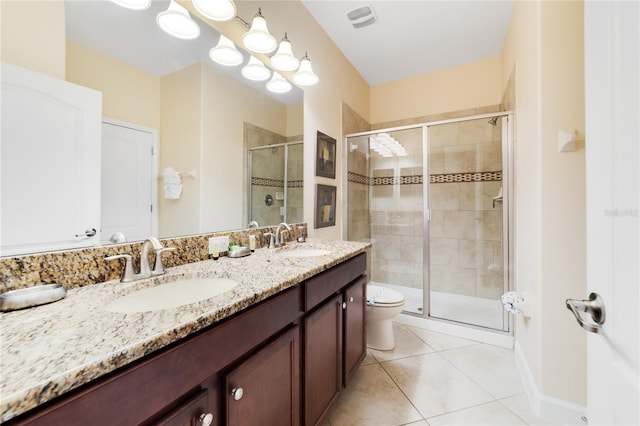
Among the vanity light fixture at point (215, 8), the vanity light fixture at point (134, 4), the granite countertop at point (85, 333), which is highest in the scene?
the vanity light fixture at point (215, 8)

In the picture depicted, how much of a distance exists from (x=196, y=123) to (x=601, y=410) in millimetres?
1677

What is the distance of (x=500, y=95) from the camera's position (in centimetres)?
271

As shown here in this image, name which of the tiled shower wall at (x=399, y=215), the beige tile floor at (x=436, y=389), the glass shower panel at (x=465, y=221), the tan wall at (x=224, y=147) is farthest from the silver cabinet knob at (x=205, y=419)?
the tiled shower wall at (x=399, y=215)

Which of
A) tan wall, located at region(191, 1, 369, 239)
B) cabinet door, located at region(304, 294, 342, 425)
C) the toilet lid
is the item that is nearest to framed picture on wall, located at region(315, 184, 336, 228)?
tan wall, located at region(191, 1, 369, 239)

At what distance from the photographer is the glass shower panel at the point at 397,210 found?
2.93 metres

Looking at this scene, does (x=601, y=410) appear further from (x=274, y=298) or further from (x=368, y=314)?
(x=368, y=314)

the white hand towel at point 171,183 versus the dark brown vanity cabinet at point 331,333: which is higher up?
the white hand towel at point 171,183

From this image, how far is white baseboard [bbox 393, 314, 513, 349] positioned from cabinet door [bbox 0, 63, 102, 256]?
2551 millimetres

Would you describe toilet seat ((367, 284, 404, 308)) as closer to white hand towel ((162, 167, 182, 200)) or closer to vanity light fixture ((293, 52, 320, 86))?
white hand towel ((162, 167, 182, 200))

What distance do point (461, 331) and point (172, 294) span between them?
2.40 m

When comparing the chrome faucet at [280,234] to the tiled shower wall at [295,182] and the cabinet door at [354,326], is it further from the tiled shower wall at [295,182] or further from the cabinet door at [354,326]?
the cabinet door at [354,326]

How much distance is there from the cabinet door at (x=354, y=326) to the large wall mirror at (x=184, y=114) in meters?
0.74

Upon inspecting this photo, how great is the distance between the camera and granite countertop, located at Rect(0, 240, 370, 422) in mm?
387

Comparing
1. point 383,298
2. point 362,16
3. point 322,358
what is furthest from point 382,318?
Answer: point 362,16
